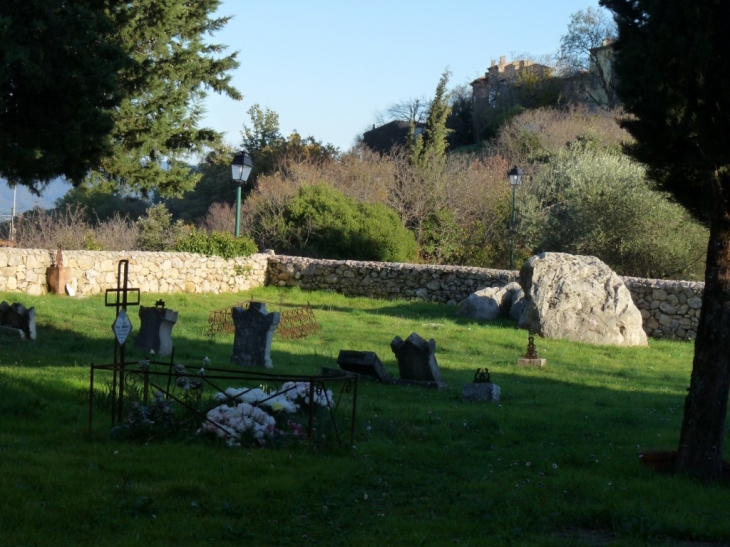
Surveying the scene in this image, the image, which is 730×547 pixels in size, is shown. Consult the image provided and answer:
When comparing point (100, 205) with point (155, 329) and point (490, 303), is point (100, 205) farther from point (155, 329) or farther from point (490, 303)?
point (155, 329)

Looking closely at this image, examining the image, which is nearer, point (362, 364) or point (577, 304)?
point (362, 364)

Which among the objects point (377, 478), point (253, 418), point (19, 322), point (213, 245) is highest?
point (213, 245)

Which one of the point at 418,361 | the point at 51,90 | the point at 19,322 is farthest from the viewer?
the point at 19,322

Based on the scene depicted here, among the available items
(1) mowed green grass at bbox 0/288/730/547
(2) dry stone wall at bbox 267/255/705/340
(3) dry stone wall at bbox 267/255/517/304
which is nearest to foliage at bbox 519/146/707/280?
(2) dry stone wall at bbox 267/255/705/340

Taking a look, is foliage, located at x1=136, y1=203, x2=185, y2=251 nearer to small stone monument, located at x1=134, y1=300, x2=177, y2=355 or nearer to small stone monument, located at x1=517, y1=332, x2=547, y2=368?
small stone monument, located at x1=134, y1=300, x2=177, y2=355

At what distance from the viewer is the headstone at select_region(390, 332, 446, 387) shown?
12.2 meters

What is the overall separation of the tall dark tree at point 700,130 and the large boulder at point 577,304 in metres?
11.1

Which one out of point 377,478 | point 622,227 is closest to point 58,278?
point 377,478

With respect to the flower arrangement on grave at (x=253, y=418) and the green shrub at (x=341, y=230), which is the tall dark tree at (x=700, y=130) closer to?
the flower arrangement on grave at (x=253, y=418)

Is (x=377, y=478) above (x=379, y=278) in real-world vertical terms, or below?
below

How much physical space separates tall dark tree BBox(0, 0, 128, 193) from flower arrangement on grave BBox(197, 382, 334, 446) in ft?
18.7

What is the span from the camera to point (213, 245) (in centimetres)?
2550

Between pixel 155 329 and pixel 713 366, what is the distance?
8.90 m

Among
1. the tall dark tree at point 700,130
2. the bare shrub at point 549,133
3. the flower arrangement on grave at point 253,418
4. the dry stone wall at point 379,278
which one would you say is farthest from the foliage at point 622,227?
the flower arrangement on grave at point 253,418
